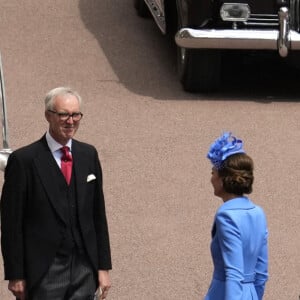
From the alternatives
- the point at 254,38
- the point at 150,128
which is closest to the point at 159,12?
the point at 254,38

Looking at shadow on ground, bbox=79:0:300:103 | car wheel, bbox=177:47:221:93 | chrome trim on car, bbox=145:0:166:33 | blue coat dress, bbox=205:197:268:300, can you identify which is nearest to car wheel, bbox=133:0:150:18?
shadow on ground, bbox=79:0:300:103

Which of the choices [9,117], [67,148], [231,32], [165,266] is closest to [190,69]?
[231,32]

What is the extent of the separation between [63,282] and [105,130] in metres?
4.44

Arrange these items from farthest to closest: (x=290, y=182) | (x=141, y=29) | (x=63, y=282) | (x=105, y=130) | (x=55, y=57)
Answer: (x=141, y=29)
(x=55, y=57)
(x=105, y=130)
(x=290, y=182)
(x=63, y=282)

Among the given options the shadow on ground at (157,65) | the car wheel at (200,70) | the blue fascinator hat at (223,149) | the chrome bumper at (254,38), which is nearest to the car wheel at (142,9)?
the shadow on ground at (157,65)

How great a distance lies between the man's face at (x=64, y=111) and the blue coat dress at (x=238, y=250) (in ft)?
2.86

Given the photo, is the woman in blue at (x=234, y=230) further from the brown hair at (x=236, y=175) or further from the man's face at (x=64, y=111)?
the man's face at (x=64, y=111)

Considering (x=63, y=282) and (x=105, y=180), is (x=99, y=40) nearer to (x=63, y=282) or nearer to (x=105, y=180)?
(x=105, y=180)

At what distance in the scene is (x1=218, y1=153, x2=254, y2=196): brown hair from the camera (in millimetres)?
4863

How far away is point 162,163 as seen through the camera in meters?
9.08

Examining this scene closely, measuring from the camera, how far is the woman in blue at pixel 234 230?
477 cm

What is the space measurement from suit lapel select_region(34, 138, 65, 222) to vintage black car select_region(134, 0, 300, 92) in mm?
4815

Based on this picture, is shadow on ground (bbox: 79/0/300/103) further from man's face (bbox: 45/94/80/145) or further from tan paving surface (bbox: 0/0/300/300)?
man's face (bbox: 45/94/80/145)

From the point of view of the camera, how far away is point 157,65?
11.8 metres
